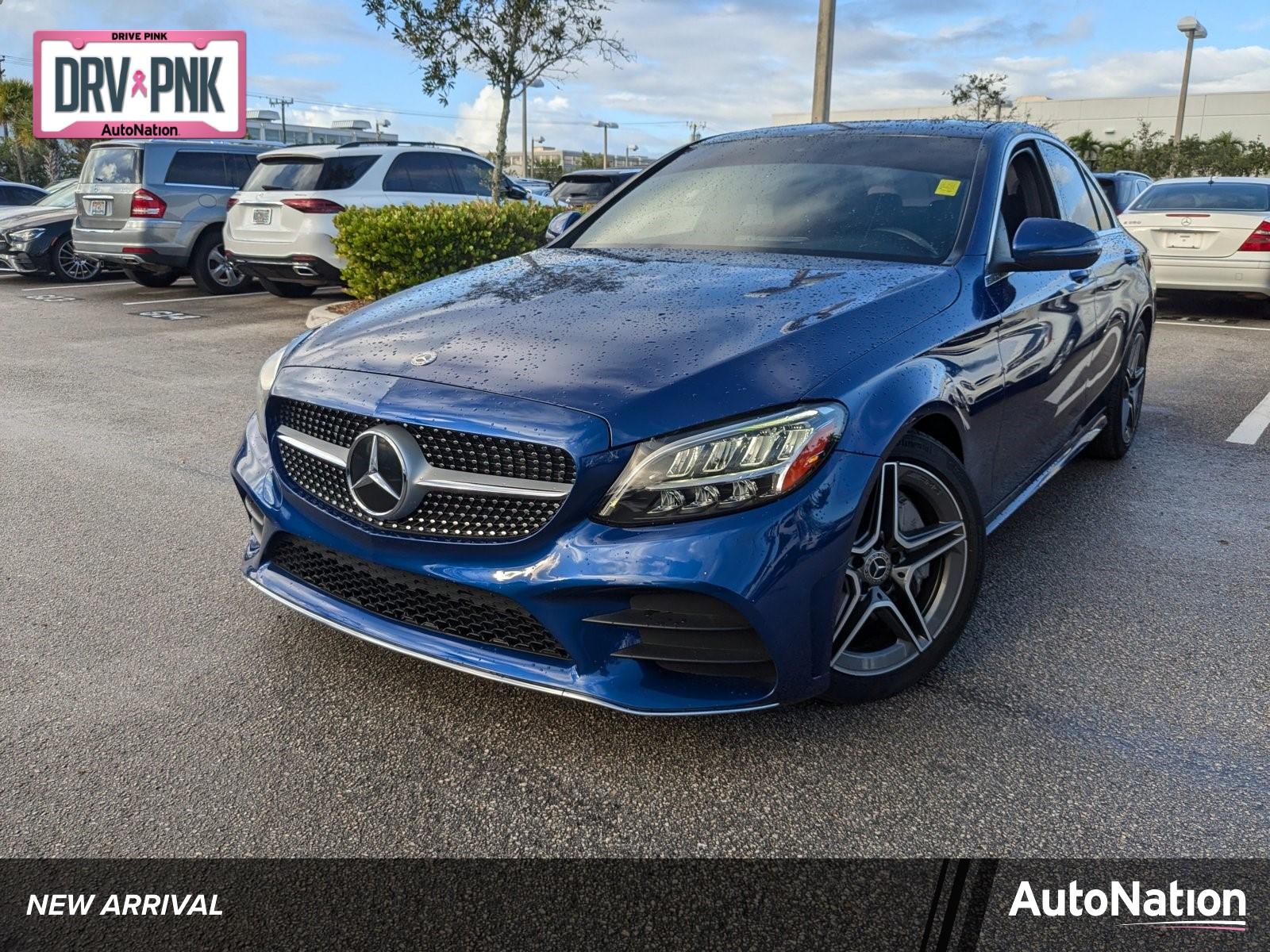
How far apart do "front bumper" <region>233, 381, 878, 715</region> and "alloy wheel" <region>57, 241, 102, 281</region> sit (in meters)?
14.1

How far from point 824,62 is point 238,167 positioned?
7017 mm

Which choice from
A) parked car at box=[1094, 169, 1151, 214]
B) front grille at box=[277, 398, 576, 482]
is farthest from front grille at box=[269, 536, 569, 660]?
parked car at box=[1094, 169, 1151, 214]

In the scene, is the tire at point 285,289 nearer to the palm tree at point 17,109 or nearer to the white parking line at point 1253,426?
the white parking line at point 1253,426

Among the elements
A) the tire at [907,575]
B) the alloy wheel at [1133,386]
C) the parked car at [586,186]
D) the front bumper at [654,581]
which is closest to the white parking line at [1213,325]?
the alloy wheel at [1133,386]

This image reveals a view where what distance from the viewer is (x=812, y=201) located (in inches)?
144

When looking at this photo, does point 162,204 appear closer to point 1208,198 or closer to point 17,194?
point 17,194

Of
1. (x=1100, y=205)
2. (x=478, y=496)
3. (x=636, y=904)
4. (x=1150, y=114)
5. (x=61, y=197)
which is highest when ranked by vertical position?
(x=1150, y=114)

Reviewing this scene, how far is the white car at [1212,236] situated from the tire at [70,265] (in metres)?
13.0

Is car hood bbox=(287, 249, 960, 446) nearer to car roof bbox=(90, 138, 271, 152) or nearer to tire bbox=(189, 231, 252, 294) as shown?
tire bbox=(189, 231, 252, 294)

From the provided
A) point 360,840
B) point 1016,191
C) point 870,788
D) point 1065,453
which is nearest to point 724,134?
point 1016,191

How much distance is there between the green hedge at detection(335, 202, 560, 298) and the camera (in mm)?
9047

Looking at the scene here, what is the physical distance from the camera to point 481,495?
2373 millimetres

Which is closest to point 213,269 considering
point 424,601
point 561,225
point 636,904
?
point 561,225

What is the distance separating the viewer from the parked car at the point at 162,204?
12.0 m
